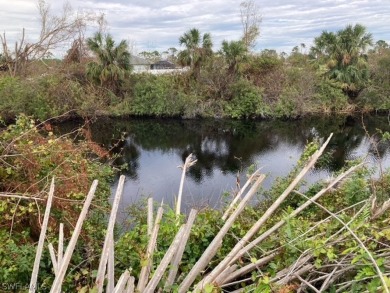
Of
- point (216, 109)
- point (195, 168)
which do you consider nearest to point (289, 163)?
point (195, 168)

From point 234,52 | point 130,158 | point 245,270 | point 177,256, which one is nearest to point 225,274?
point 245,270

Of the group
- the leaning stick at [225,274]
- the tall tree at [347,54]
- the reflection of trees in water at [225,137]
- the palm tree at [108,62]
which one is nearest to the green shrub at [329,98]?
the tall tree at [347,54]

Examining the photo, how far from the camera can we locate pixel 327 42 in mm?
25656

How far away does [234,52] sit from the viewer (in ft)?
79.9

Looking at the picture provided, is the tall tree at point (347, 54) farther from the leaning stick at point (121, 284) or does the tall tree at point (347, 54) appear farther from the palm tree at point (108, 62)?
the leaning stick at point (121, 284)

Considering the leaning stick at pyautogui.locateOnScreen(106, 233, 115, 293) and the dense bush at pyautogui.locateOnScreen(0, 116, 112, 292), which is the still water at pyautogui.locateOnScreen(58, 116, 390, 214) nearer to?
the dense bush at pyautogui.locateOnScreen(0, 116, 112, 292)

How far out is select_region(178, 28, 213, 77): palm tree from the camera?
23.8 metres

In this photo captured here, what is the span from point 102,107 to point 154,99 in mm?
3606

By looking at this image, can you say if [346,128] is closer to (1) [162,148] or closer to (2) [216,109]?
(2) [216,109]

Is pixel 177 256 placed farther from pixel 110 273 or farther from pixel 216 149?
pixel 216 149

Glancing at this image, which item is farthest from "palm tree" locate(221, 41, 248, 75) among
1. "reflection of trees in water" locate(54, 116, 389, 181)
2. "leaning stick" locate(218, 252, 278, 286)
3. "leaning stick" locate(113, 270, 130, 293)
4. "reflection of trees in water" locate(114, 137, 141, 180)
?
"leaning stick" locate(113, 270, 130, 293)

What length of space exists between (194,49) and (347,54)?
11026 mm

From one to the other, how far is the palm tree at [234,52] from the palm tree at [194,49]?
3.40 ft

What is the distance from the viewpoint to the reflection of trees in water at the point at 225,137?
50.9 ft
